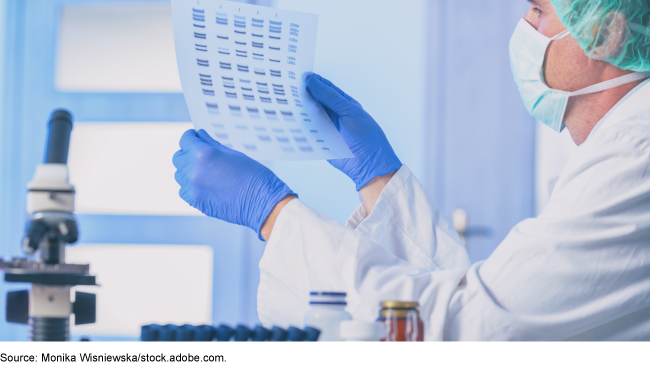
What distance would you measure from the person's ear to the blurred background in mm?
1351

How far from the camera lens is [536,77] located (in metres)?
1.12

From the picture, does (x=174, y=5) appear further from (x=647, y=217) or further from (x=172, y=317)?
(x=172, y=317)

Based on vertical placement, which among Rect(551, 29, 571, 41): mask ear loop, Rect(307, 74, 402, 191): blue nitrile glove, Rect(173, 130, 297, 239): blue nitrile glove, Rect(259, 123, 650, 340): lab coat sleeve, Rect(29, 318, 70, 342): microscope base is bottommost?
Rect(29, 318, 70, 342): microscope base

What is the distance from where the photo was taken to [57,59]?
2412 mm

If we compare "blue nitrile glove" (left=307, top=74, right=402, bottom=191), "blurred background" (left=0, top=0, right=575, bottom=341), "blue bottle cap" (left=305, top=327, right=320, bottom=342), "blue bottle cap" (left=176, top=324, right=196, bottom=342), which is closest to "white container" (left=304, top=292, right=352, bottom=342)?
"blue bottle cap" (left=305, top=327, right=320, bottom=342)

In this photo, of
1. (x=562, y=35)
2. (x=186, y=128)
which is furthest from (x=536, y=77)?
(x=186, y=128)

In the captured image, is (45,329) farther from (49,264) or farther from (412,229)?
(412,229)

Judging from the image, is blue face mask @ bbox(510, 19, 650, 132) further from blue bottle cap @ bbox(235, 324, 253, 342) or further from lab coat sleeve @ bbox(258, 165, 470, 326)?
blue bottle cap @ bbox(235, 324, 253, 342)

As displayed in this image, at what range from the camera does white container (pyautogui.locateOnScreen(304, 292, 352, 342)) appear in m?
0.65

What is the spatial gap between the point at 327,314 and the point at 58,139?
40cm

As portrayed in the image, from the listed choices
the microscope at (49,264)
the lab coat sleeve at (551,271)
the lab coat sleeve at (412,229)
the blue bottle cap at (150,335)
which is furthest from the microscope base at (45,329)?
the lab coat sleeve at (412,229)

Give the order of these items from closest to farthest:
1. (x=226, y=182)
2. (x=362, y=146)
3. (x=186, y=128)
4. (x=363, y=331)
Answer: (x=363, y=331) < (x=226, y=182) < (x=362, y=146) < (x=186, y=128)

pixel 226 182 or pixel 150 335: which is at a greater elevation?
pixel 226 182

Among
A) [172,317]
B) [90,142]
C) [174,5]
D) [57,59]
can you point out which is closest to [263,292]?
[174,5]
